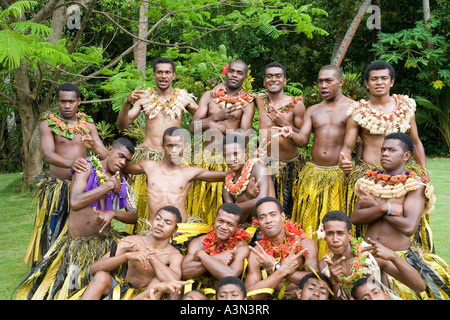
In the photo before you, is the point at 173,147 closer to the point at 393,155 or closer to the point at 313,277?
the point at 313,277

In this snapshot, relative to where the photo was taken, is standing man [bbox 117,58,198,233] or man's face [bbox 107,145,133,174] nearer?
man's face [bbox 107,145,133,174]

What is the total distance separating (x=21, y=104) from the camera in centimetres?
713

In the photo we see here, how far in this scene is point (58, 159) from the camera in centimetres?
436

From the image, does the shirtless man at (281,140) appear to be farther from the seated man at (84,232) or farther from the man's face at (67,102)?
the man's face at (67,102)

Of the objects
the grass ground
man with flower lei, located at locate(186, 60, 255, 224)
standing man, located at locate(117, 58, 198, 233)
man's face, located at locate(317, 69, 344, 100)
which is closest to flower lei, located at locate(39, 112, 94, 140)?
standing man, located at locate(117, 58, 198, 233)

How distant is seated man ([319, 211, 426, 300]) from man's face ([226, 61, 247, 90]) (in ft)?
6.39

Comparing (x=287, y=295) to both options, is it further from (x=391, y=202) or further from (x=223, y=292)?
(x=391, y=202)

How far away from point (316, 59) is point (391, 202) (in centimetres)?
873

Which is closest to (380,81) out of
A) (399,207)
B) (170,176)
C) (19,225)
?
(399,207)

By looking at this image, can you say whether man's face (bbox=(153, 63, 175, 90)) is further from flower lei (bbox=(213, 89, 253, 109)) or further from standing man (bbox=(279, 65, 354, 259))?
standing man (bbox=(279, 65, 354, 259))

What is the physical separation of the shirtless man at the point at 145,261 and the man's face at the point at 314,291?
814 mm

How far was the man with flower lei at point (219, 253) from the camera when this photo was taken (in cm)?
343

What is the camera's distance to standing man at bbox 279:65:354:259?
170 inches

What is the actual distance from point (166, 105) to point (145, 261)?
6.32 ft
